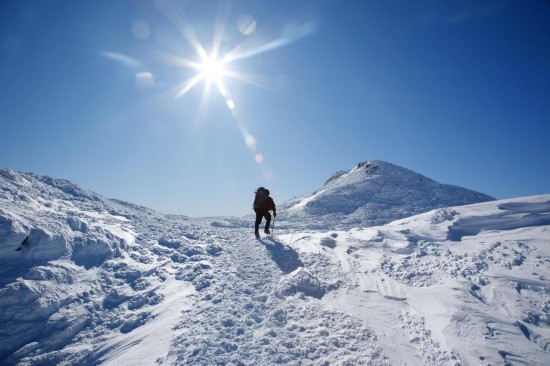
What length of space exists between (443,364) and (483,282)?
3.08m

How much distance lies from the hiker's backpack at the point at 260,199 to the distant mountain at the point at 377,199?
819 cm

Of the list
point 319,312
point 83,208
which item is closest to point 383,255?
point 319,312

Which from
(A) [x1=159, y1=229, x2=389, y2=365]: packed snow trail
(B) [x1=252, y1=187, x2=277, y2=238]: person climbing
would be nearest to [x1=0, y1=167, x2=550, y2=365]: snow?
(A) [x1=159, y1=229, x2=389, y2=365]: packed snow trail

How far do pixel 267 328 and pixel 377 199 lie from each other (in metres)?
25.3

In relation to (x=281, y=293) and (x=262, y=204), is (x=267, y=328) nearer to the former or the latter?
(x=281, y=293)

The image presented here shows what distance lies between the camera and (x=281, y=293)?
7.52 metres

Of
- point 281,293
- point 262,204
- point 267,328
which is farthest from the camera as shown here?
point 262,204

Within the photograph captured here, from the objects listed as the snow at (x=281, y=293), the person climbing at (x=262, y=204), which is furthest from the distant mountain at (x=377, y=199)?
the snow at (x=281, y=293)

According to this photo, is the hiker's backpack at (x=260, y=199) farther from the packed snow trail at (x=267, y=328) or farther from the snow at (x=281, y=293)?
the packed snow trail at (x=267, y=328)

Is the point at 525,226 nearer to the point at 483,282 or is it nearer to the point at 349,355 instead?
the point at 483,282

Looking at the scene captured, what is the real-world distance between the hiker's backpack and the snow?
2153mm

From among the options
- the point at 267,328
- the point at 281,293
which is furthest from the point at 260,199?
the point at 267,328

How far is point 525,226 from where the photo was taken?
984 centimetres

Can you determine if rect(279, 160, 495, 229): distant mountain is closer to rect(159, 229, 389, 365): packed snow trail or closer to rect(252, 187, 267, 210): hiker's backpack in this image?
rect(252, 187, 267, 210): hiker's backpack
